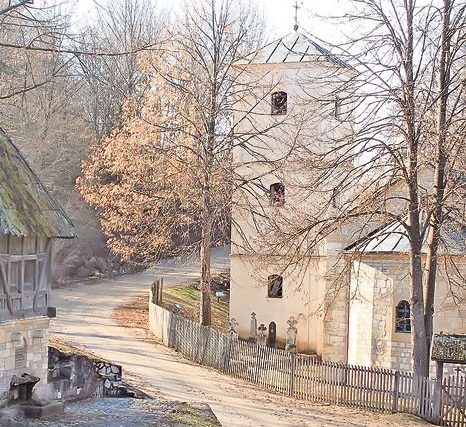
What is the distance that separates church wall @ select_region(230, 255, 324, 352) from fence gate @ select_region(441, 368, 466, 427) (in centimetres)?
1025

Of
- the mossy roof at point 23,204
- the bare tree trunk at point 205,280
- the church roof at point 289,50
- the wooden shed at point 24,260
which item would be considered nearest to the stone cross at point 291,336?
the bare tree trunk at point 205,280

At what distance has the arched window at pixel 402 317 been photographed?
20138mm

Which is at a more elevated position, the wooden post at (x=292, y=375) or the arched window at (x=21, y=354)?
the arched window at (x=21, y=354)

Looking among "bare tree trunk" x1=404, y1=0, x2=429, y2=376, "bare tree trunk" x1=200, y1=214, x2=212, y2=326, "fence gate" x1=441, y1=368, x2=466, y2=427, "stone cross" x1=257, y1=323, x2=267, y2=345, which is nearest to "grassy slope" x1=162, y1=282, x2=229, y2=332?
"stone cross" x1=257, y1=323, x2=267, y2=345


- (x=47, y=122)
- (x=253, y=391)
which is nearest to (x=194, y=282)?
(x=47, y=122)

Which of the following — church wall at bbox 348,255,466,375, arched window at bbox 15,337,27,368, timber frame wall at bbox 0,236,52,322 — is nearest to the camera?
timber frame wall at bbox 0,236,52,322

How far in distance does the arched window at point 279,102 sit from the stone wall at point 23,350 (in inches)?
573

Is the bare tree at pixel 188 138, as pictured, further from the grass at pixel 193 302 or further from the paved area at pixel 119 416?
the paved area at pixel 119 416

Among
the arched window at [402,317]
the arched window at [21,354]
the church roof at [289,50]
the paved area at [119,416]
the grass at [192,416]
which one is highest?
the church roof at [289,50]

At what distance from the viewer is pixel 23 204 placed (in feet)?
49.9

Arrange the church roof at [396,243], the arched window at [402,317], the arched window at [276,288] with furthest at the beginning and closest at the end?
the arched window at [276,288], the arched window at [402,317], the church roof at [396,243]

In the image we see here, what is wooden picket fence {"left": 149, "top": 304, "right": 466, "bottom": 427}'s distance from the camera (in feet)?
54.5

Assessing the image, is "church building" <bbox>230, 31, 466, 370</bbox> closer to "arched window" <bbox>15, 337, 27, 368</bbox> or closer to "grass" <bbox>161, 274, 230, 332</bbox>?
"grass" <bbox>161, 274, 230, 332</bbox>

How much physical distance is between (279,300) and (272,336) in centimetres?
143
